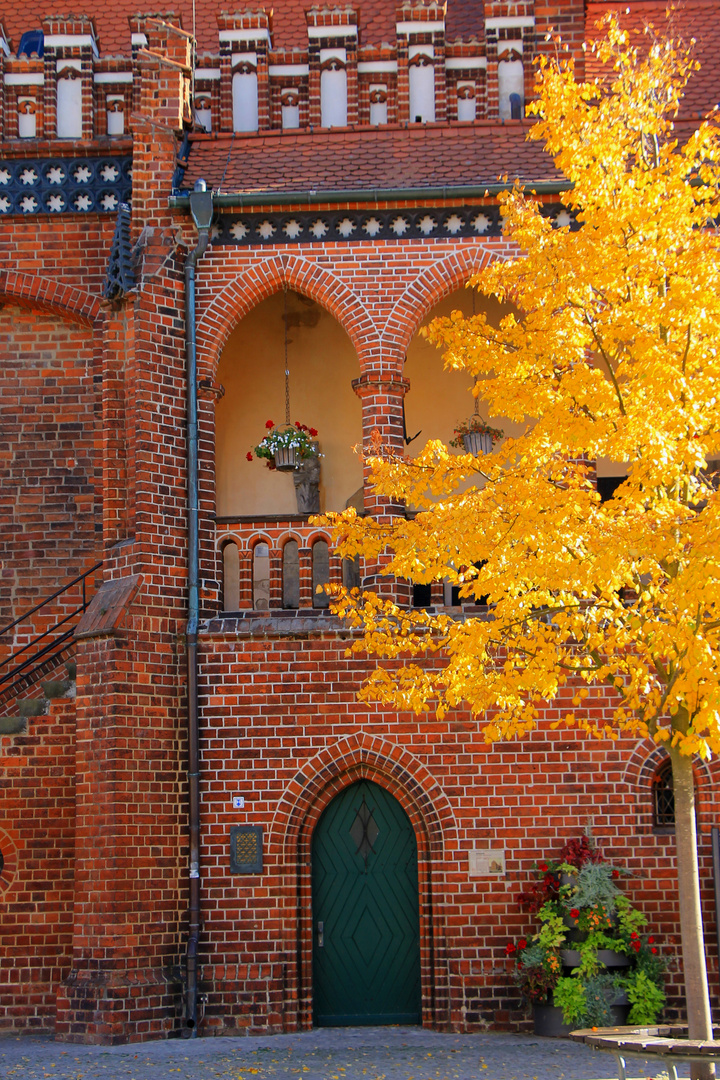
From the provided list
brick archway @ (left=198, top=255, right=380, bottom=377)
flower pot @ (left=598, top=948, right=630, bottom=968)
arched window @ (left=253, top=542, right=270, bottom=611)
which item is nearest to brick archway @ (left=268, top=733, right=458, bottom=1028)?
flower pot @ (left=598, top=948, right=630, bottom=968)

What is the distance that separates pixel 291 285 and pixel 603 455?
558 cm

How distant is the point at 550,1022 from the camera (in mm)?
11859

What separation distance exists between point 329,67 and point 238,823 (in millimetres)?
8499

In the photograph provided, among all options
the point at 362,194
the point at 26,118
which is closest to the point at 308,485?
the point at 362,194

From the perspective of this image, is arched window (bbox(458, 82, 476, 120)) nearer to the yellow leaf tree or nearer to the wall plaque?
the yellow leaf tree

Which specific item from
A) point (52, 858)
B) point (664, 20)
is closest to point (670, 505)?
point (52, 858)

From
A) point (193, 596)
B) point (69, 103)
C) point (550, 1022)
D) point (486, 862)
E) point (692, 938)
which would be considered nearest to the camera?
point (692, 938)

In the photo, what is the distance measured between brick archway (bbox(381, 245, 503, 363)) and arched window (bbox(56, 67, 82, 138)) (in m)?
4.35

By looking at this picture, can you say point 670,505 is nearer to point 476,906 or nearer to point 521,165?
point 476,906

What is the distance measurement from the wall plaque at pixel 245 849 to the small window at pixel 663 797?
13.0 feet

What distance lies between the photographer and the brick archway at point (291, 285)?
13.7 m

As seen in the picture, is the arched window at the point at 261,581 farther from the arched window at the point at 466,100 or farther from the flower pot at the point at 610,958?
the arched window at the point at 466,100

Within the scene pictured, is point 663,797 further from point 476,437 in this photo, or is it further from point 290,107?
point 290,107

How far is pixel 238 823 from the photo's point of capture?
12672 mm
